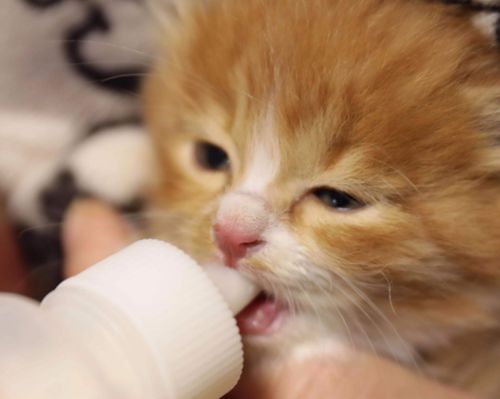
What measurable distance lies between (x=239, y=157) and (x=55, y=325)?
33 cm

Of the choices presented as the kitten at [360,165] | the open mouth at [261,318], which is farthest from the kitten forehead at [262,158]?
the open mouth at [261,318]

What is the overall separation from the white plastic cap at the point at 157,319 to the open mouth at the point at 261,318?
0.64ft

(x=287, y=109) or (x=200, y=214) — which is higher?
(x=287, y=109)

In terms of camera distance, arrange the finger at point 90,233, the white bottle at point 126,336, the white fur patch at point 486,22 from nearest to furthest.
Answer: the white bottle at point 126,336 < the white fur patch at point 486,22 < the finger at point 90,233

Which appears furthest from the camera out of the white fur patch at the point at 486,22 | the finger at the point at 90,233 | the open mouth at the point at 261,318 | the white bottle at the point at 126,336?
the finger at the point at 90,233

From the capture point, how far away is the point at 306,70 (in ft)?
2.56

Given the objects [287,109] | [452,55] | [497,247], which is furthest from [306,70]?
[497,247]

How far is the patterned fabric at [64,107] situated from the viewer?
111 centimetres

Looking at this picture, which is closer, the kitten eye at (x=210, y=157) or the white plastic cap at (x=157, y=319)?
the white plastic cap at (x=157, y=319)

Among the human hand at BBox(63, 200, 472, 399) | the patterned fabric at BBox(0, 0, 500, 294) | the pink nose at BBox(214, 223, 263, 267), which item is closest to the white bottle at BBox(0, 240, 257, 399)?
the pink nose at BBox(214, 223, 263, 267)

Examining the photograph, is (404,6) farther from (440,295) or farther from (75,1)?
(75,1)

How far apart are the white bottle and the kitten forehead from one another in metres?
0.17

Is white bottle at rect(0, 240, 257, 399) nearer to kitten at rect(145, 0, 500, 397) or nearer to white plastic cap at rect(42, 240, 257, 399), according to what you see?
white plastic cap at rect(42, 240, 257, 399)

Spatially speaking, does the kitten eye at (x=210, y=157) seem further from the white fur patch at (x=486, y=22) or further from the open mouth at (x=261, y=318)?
the white fur patch at (x=486, y=22)
